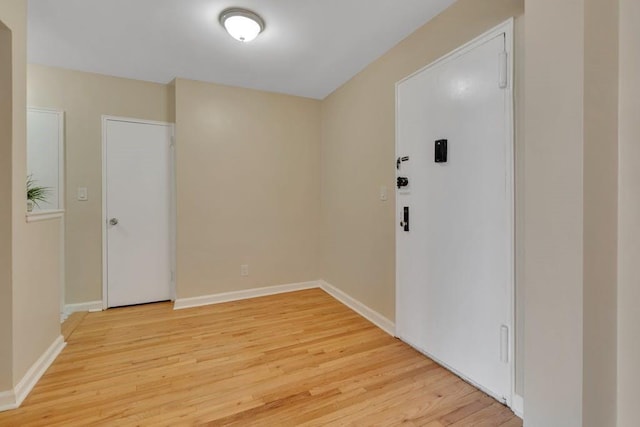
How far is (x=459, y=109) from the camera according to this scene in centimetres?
175

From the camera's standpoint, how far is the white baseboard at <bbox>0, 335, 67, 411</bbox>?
1496 mm

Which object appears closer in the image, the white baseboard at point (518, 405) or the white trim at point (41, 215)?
the white baseboard at point (518, 405)

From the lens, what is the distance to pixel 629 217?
87 centimetres

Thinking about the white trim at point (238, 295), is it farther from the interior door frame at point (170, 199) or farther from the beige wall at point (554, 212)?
the beige wall at point (554, 212)

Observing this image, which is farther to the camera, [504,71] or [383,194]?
[383,194]

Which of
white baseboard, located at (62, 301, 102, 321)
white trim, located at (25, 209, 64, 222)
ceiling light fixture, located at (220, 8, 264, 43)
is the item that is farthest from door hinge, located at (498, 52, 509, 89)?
white baseboard, located at (62, 301, 102, 321)

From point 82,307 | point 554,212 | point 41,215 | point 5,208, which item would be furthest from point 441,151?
point 82,307

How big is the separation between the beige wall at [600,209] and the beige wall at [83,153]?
3659mm

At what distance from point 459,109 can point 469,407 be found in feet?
5.66

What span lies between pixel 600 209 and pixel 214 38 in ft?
8.50

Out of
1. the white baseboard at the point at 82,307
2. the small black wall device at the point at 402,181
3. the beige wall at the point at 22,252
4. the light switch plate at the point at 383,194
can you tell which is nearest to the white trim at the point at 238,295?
the white baseboard at the point at 82,307

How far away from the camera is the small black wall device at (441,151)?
72.2 inches

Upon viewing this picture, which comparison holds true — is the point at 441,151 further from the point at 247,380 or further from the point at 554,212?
the point at 247,380

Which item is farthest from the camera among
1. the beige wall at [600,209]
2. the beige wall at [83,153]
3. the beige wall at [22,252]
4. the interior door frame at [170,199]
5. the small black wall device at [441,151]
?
the interior door frame at [170,199]
